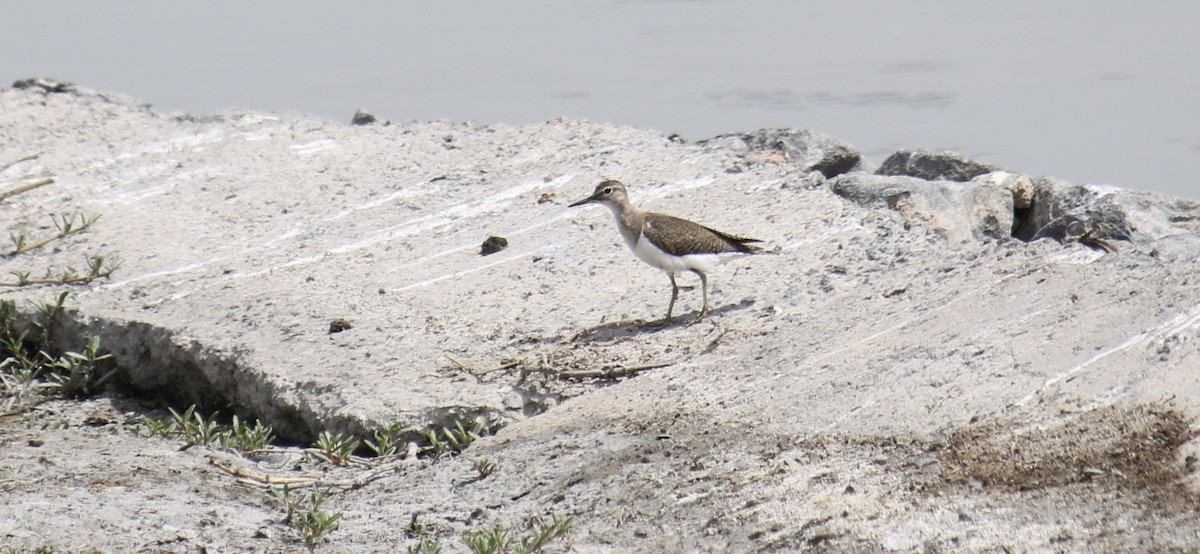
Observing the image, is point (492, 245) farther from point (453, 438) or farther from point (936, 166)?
point (936, 166)

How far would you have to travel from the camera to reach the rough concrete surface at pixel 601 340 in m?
4.72

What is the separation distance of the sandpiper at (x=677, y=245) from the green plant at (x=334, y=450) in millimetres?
1696

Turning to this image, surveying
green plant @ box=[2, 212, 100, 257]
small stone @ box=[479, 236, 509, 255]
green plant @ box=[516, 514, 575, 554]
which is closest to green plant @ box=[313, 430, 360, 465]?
green plant @ box=[516, 514, 575, 554]

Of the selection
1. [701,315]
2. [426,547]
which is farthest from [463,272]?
[426,547]

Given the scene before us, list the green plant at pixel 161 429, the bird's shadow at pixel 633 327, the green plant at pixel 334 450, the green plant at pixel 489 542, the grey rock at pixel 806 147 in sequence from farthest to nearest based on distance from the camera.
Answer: the grey rock at pixel 806 147 < the bird's shadow at pixel 633 327 < the green plant at pixel 161 429 < the green plant at pixel 334 450 < the green plant at pixel 489 542

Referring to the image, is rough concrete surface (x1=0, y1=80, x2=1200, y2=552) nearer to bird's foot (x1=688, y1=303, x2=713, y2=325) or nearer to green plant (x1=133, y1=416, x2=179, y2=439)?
bird's foot (x1=688, y1=303, x2=713, y2=325)

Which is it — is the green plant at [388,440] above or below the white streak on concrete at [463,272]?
below

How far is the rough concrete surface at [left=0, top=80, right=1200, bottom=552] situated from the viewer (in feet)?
15.5

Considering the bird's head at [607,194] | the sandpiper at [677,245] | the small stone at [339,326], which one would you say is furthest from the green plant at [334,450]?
the bird's head at [607,194]

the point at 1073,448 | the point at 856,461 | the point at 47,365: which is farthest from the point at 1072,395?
the point at 47,365

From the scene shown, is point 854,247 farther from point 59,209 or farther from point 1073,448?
point 59,209

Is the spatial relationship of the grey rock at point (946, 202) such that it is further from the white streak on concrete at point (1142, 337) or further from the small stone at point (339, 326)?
the small stone at point (339, 326)

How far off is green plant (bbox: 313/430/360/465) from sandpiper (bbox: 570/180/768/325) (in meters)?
1.70

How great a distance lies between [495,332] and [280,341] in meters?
1.03
